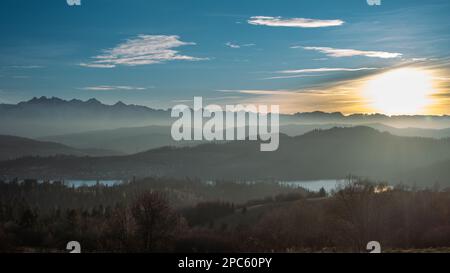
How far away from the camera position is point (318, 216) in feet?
402

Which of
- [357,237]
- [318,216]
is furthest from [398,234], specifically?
[357,237]

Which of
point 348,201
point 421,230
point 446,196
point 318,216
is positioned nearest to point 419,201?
point 446,196
